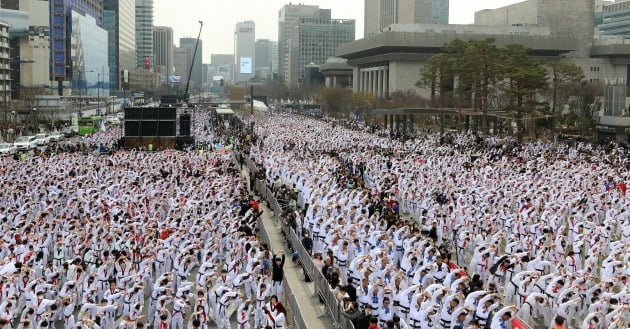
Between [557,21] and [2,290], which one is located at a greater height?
[557,21]

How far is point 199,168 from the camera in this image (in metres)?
32.4

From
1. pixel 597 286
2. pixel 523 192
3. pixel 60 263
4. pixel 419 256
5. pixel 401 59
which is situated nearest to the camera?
pixel 597 286

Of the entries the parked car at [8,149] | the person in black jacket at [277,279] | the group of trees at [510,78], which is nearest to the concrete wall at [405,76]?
the group of trees at [510,78]

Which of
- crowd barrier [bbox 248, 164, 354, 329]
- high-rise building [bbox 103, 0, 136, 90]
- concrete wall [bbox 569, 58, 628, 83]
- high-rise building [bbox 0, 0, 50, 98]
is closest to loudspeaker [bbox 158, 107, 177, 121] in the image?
crowd barrier [bbox 248, 164, 354, 329]

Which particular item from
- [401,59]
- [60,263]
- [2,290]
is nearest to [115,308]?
[2,290]

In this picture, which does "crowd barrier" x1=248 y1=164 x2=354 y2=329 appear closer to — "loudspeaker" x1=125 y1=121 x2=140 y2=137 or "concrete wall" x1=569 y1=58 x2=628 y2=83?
"loudspeaker" x1=125 y1=121 x2=140 y2=137

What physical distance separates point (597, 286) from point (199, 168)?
67.4ft

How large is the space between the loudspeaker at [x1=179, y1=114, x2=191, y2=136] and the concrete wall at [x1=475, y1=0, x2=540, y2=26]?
8189cm

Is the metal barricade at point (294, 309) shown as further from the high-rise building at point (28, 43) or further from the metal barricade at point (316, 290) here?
the high-rise building at point (28, 43)

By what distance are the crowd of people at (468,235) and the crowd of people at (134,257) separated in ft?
5.42

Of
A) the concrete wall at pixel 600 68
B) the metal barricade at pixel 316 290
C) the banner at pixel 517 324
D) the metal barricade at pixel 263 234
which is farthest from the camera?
the concrete wall at pixel 600 68

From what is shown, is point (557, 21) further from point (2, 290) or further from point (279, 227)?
point (2, 290)

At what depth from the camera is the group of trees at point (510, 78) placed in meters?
53.6

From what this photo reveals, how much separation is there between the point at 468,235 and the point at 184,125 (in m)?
34.3
